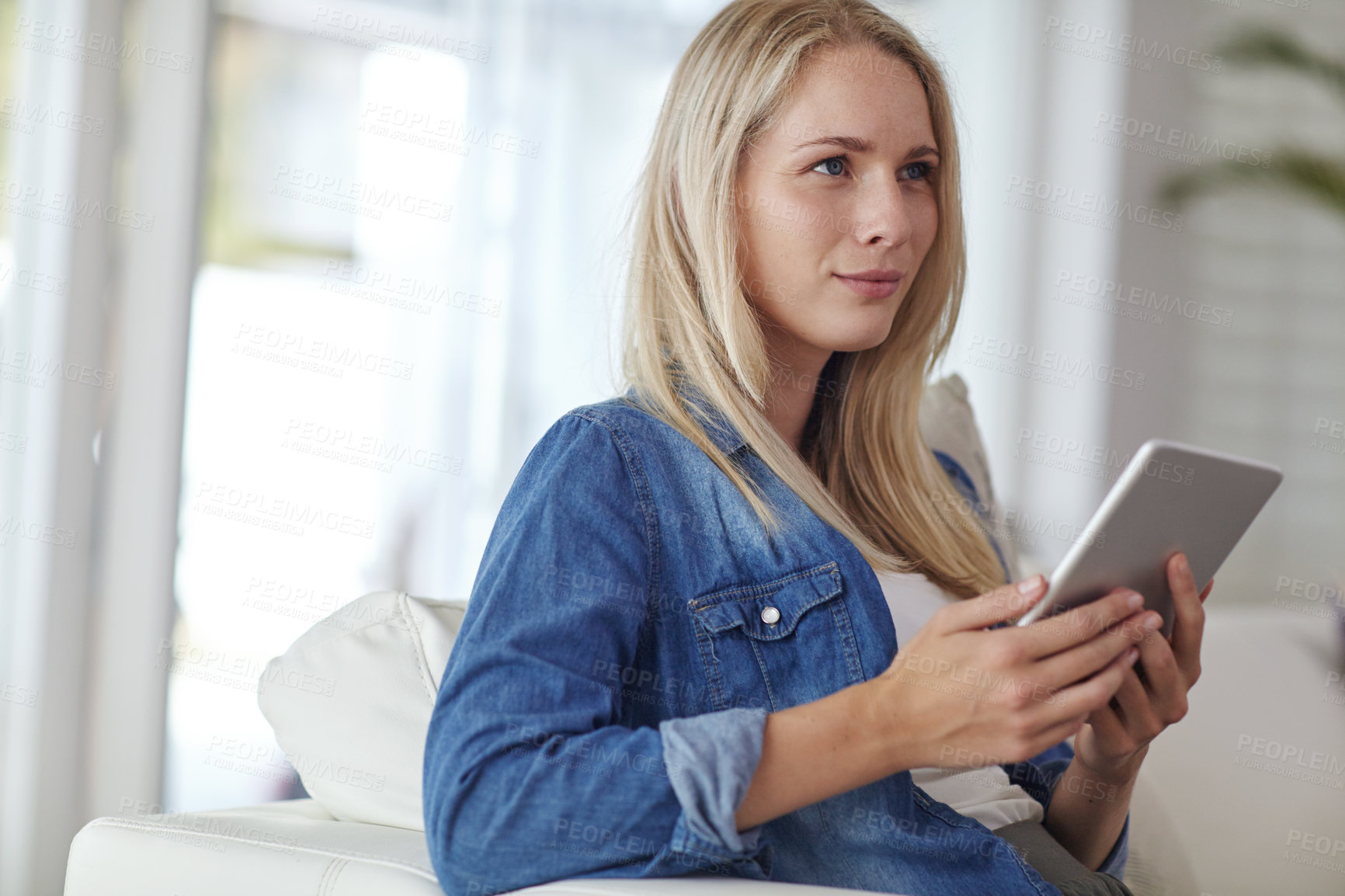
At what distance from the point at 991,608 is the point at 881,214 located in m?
0.43

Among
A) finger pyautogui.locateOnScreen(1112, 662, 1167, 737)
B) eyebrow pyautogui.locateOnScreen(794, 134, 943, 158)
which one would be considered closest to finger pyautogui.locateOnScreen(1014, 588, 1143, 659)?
finger pyautogui.locateOnScreen(1112, 662, 1167, 737)

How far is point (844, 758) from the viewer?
766 millimetres

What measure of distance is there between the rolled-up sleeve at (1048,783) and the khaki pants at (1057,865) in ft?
0.26

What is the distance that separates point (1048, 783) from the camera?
1183 millimetres

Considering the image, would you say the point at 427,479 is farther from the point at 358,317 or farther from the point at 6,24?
the point at 6,24

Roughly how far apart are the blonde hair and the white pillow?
1.19 feet

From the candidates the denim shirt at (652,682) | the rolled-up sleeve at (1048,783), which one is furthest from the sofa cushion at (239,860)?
the rolled-up sleeve at (1048,783)

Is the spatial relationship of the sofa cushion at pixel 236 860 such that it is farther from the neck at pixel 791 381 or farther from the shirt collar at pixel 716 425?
the neck at pixel 791 381

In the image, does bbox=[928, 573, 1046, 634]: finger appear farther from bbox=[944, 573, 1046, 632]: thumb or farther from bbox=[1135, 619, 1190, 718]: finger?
bbox=[1135, 619, 1190, 718]: finger

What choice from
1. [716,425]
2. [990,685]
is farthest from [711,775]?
[716,425]

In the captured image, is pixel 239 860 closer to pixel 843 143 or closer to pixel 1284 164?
pixel 843 143

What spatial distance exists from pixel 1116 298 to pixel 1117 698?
247cm

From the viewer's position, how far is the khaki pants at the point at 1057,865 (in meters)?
0.98

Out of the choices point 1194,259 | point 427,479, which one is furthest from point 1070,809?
point 1194,259
